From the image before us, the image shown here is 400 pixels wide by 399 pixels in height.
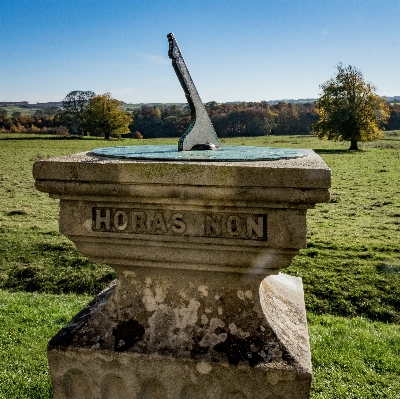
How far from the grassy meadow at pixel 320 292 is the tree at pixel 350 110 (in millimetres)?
26712

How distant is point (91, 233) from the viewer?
2121 millimetres

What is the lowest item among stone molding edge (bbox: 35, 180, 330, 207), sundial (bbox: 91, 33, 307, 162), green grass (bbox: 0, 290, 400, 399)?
green grass (bbox: 0, 290, 400, 399)

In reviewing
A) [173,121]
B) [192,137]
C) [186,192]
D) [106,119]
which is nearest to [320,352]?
[192,137]

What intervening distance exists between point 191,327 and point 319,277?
6.01 meters

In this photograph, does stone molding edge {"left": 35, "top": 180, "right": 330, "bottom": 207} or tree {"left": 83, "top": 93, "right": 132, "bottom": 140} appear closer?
stone molding edge {"left": 35, "top": 180, "right": 330, "bottom": 207}

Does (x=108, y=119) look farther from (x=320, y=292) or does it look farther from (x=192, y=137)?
(x=192, y=137)

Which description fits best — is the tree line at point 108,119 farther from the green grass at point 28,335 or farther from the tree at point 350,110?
the green grass at point 28,335

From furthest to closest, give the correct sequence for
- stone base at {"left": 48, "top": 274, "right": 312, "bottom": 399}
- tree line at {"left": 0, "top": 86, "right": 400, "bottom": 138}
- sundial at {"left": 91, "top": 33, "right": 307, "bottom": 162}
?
tree line at {"left": 0, "top": 86, "right": 400, "bottom": 138} → sundial at {"left": 91, "top": 33, "right": 307, "bottom": 162} → stone base at {"left": 48, "top": 274, "right": 312, "bottom": 399}

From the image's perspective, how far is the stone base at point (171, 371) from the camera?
1976 mm

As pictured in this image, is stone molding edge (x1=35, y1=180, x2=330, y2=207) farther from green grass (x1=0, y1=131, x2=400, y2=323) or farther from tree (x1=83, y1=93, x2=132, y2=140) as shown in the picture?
tree (x1=83, y1=93, x2=132, y2=140)

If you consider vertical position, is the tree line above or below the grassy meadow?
above

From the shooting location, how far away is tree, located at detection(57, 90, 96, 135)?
57906 mm

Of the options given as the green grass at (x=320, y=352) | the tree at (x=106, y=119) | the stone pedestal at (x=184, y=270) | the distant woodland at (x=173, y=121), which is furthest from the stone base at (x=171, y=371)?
the tree at (x=106, y=119)

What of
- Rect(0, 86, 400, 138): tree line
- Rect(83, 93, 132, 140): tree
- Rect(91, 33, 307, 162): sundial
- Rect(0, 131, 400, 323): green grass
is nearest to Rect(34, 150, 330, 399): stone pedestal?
Rect(91, 33, 307, 162): sundial
